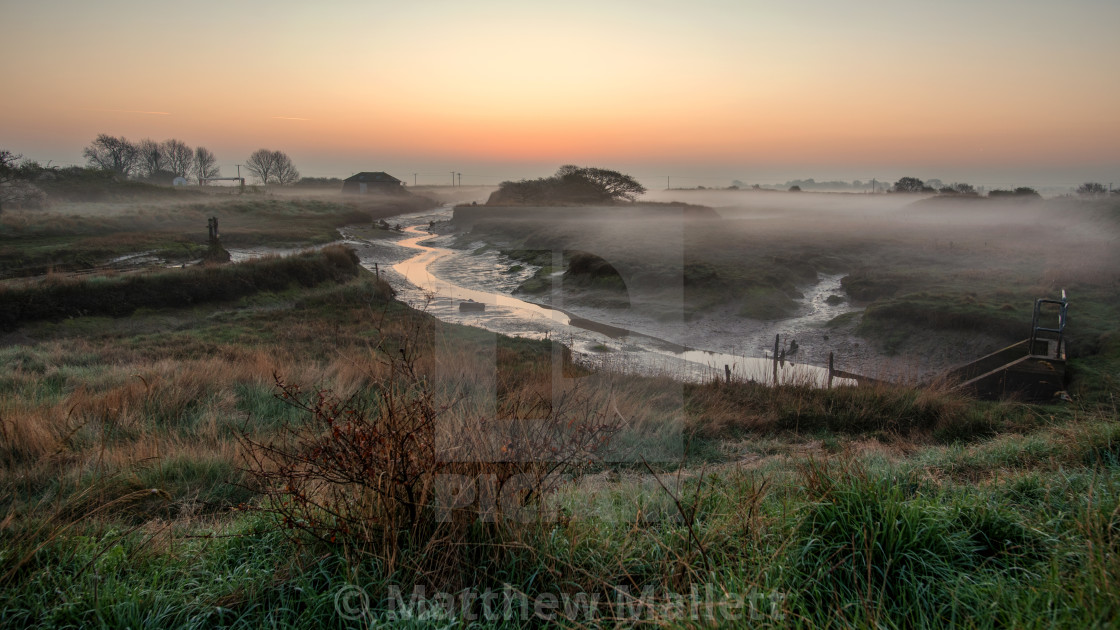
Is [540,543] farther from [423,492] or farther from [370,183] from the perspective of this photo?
[370,183]

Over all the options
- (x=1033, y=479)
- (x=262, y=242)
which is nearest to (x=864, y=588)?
(x=1033, y=479)

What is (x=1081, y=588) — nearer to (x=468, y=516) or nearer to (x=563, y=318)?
(x=468, y=516)

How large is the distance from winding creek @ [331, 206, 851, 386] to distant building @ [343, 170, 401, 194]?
5556 centimetres

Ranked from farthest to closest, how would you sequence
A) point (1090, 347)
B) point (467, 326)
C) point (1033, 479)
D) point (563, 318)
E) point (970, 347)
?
1. point (563, 318)
2. point (467, 326)
3. point (970, 347)
4. point (1090, 347)
5. point (1033, 479)

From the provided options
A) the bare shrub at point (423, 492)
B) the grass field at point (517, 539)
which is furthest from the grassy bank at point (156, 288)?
the bare shrub at point (423, 492)

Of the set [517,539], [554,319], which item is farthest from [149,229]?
[517,539]

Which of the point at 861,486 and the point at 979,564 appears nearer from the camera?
the point at 979,564

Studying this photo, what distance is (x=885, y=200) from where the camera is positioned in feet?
303

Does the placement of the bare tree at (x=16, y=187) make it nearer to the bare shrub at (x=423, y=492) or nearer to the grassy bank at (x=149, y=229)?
the grassy bank at (x=149, y=229)

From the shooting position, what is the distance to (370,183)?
322ft

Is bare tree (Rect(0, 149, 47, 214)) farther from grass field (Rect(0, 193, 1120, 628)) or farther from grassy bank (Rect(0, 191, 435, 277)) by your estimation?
grass field (Rect(0, 193, 1120, 628))

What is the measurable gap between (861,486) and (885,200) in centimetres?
10370

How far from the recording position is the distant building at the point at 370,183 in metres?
97.0

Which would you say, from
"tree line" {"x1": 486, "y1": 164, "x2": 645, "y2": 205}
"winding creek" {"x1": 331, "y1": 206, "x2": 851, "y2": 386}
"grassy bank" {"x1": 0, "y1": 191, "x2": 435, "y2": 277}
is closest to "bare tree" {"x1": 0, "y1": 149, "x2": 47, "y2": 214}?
"grassy bank" {"x1": 0, "y1": 191, "x2": 435, "y2": 277}
